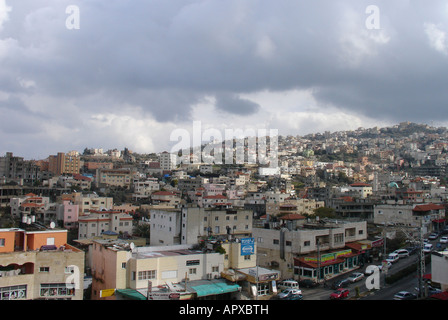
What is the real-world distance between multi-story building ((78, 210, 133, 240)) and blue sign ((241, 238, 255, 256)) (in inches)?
821

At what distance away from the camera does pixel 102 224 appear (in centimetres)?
3825

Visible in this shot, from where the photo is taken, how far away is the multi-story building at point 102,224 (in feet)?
122

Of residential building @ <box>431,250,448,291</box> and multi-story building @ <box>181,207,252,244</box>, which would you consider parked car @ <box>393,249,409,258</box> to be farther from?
multi-story building @ <box>181,207,252,244</box>

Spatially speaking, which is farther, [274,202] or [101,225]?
[274,202]

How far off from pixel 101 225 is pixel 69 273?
2373 centimetres

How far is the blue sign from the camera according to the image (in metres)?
19.0

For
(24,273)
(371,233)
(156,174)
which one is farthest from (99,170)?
(24,273)

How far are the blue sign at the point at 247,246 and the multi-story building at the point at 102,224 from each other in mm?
20861

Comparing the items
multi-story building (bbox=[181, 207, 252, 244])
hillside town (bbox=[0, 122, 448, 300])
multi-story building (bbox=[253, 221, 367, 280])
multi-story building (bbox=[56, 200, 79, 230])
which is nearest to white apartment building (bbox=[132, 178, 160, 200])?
hillside town (bbox=[0, 122, 448, 300])

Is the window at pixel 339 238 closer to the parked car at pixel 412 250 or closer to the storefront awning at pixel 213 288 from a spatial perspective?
the parked car at pixel 412 250

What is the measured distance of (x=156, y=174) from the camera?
300 ft

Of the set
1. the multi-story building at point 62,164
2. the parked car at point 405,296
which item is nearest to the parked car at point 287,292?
the parked car at point 405,296

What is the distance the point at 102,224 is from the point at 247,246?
75.1 feet

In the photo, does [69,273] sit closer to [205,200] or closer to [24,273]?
[24,273]
